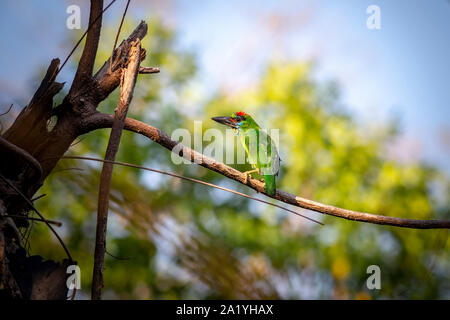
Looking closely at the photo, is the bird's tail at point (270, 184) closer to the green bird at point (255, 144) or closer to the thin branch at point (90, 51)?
the green bird at point (255, 144)

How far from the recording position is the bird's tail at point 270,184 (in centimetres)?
235

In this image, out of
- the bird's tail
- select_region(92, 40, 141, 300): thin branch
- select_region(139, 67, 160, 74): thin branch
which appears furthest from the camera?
the bird's tail

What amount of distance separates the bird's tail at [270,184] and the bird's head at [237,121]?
74 centimetres

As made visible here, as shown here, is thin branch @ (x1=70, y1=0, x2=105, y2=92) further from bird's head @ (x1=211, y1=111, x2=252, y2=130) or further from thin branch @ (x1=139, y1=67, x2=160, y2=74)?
bird's head @ (x1=211, y1=111, x2=252, y2=130)

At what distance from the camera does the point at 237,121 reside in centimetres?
326

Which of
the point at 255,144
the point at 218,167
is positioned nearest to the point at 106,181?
the point at 218,167

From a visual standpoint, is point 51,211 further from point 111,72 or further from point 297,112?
point 111,72

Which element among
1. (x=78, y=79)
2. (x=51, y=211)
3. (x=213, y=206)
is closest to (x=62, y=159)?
(x=78, y=79)

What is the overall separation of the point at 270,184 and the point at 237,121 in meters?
0.89

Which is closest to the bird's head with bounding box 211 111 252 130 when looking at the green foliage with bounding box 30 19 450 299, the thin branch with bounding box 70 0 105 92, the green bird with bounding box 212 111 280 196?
the green bird with bounding box 212 111 280 196

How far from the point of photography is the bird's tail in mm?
2350

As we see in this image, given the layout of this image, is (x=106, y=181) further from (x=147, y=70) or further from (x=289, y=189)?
(x=289, y=189)

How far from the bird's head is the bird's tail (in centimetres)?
74

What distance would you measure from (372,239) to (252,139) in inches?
361
